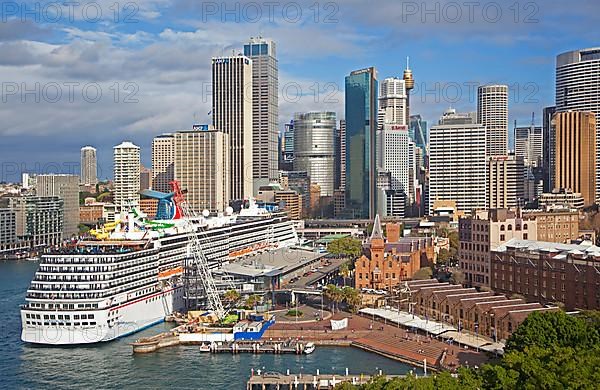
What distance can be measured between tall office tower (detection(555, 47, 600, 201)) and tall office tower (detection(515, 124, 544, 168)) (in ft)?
99.0

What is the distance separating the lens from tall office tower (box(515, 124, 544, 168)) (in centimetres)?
15038

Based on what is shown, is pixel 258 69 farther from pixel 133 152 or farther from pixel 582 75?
pixel 582 75

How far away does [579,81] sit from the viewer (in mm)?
116250

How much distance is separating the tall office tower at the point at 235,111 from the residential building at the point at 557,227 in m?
61.5

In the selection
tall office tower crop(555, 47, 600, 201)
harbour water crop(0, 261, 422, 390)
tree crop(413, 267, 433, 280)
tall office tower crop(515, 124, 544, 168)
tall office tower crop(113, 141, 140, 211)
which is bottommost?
harbour water crop(0, 261, 422, 390)

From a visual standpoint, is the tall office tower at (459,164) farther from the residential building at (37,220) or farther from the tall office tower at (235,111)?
the residential building at (37,220)

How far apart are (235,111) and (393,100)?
56.4 m

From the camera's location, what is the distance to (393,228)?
56344 mm

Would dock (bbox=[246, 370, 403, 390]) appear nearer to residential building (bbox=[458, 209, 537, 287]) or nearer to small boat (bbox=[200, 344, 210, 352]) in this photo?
small boat (bbox=[200, 344, 210, 352])

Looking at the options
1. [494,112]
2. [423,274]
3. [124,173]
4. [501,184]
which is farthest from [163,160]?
[423,274]

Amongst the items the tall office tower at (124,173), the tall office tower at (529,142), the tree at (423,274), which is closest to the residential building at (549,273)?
the tree at (423,274)

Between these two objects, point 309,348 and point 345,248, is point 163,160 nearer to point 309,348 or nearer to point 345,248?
point 345,248

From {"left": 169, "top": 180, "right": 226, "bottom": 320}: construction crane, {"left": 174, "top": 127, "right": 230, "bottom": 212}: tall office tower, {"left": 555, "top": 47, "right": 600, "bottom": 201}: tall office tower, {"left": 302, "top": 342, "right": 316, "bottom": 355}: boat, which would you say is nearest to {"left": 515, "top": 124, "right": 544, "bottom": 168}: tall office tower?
{"left": 555, "top": 47, "right": 600, "bottom": 201}: tall office tower

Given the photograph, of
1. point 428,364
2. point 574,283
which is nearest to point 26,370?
point 428,364
